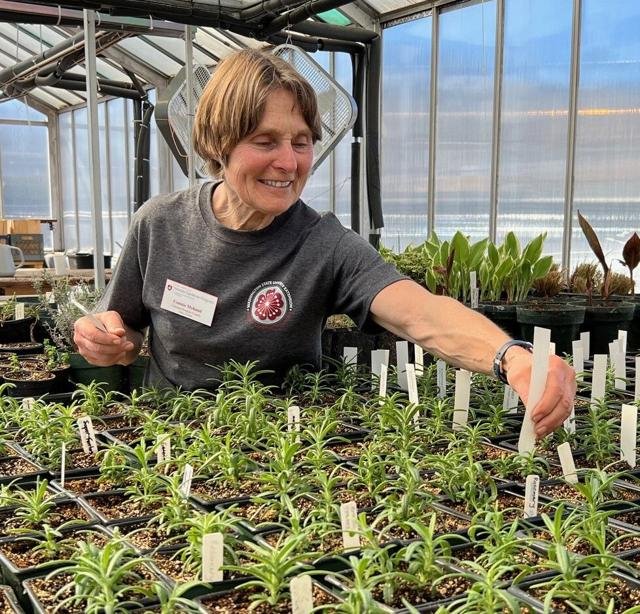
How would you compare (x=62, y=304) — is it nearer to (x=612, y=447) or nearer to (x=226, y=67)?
(x=226, y=67)

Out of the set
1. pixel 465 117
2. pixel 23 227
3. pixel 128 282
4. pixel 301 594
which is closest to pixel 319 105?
pixel 128 282

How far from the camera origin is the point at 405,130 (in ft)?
22.9

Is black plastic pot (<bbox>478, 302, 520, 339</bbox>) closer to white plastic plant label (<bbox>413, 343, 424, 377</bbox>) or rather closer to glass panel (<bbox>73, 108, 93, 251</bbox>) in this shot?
white plastic plant label (<bbox>413, 343, 424, 377</bbox>)

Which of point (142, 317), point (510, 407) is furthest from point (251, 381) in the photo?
point (510, 407)

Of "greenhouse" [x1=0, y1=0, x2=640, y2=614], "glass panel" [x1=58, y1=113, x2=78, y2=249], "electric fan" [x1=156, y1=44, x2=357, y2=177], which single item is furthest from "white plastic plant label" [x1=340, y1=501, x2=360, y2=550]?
"glass panel" [x1=58, y1=113, x2=78, y2=249]

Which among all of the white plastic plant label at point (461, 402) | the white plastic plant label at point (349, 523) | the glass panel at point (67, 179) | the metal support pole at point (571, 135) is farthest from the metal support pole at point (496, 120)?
the glass panel at point (67, 179)

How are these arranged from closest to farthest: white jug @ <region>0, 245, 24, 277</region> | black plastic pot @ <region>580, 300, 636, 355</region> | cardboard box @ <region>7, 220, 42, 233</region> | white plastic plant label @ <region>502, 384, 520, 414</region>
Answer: white plastic plant label @ <region>502, 384, 520, 414</region>, black plastic pot @ <region>580, 300, 636, 355</region>, white jug @ <region>0, 245, 24, 277</region>, cardboard box @ <region>7, 220, 42, 233</region>

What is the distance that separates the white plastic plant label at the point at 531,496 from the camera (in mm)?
1165

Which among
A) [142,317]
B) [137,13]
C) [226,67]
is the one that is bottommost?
[142,317]

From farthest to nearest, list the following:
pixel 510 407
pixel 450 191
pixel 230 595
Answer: pixel 450 191 < pixel 510 407 < pixel 230 595

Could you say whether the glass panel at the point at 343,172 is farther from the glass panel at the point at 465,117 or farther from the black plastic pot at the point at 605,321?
the black plastic pot at the point at 605,321

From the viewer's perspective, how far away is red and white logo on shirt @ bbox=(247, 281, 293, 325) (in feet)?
6.31

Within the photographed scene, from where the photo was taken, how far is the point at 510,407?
181cm

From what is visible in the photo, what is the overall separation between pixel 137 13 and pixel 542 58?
310cm
